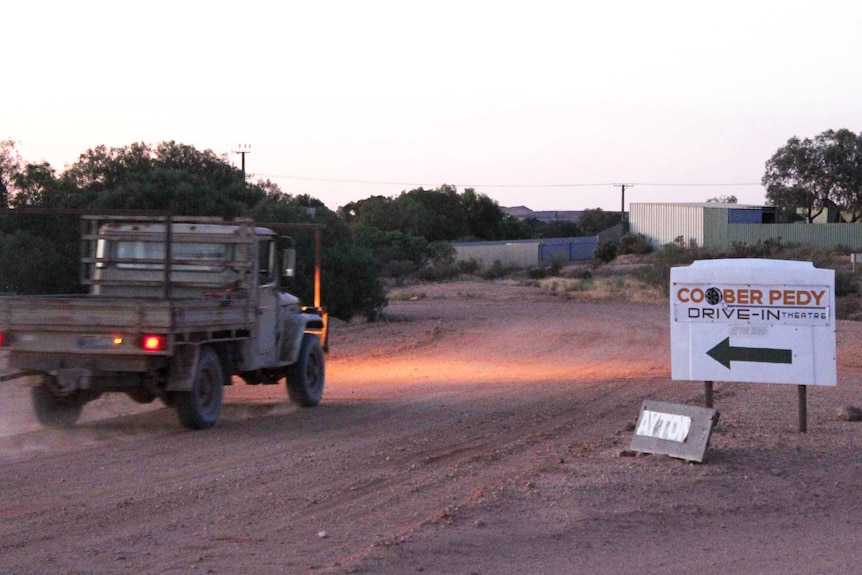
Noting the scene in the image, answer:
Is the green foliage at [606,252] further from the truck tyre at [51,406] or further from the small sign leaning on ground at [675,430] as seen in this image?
the small sign leaning on ground at [675,430]

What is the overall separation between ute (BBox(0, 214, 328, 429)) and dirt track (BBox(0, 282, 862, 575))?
55cm

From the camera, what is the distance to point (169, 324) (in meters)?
11.0

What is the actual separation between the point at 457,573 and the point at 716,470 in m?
3.56

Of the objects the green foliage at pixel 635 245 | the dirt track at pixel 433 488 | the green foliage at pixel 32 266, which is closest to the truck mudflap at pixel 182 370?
the dirt track at pixel 433 488

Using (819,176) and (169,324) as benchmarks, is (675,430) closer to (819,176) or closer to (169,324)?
(169,324)

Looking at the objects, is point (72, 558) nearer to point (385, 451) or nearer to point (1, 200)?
point (385, 451)

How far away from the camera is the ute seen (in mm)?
11305

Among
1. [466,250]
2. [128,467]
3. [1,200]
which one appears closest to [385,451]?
[128,467]

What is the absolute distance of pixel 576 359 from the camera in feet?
71.1

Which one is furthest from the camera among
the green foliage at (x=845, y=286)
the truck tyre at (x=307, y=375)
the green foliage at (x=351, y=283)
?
the green foliage at (x=845, y=286)

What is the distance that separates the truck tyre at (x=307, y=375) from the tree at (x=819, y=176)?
73.7m

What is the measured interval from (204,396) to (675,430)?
548 cm

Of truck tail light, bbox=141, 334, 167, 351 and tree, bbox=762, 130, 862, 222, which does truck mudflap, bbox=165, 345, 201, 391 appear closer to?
truck tail light, bbox=141, 334, 167, 351

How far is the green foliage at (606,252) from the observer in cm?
7381
